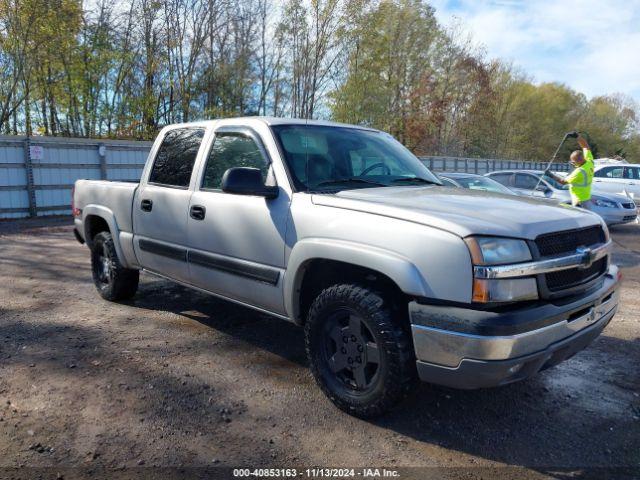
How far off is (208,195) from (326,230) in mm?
1309

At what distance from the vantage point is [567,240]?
114 inches

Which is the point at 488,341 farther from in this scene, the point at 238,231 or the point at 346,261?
the point at 238,231

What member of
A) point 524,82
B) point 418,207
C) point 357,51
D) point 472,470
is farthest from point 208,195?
point 524,82

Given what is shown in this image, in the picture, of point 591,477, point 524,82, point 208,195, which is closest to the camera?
point 591,477

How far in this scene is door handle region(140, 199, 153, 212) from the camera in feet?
15.0

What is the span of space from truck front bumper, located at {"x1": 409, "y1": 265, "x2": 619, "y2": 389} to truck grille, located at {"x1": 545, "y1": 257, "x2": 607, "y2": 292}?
0.34 ft

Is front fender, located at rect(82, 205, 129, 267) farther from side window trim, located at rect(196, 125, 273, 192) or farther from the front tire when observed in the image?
the front tire

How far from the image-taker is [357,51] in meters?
28.7

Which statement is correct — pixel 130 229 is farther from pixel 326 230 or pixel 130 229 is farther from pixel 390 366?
pixel 390 366

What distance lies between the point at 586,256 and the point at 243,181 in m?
2.11

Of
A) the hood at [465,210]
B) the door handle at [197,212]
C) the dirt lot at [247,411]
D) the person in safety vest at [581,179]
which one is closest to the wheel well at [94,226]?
the dirt lot at [247,411]

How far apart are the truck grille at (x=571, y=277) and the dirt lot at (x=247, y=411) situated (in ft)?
2.93

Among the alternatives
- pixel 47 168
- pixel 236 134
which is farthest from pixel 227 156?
pixel 47 168

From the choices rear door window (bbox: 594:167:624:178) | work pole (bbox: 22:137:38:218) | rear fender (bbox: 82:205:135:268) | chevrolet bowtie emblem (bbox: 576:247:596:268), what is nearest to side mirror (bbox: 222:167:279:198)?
chevrolet bowtie emblem (bbox: 576:247:596:268)
